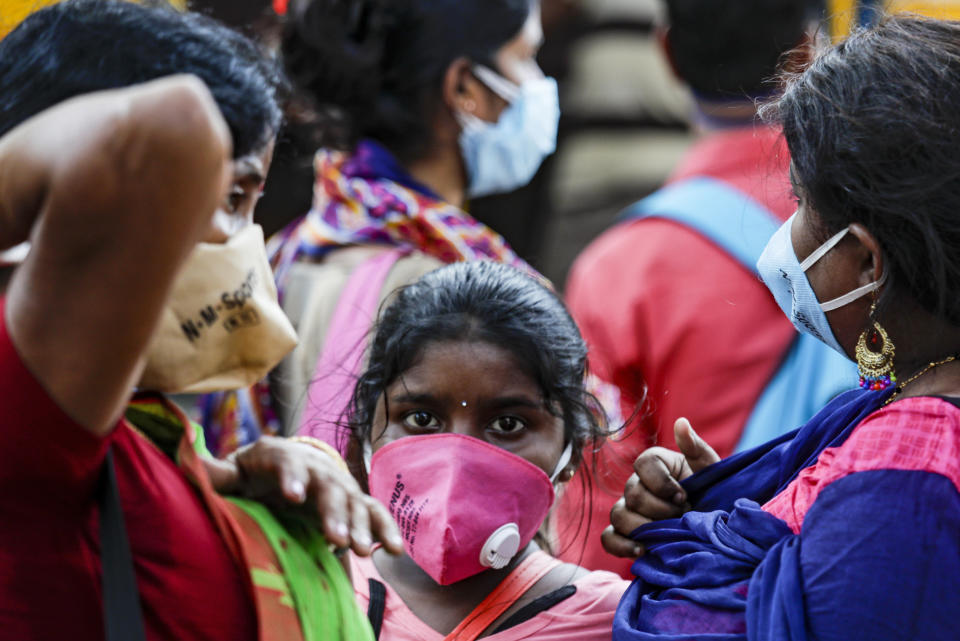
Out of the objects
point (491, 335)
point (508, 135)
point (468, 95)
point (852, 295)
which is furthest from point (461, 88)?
point (852, 295)

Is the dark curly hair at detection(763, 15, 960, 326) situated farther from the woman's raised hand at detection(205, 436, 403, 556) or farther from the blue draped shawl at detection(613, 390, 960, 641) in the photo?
the woman's raised hand at detection(205, 436, 403, 556)

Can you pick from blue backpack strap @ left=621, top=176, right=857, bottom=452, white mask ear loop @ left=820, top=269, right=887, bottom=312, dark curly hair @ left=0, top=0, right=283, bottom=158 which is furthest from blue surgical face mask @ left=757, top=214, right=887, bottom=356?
blue backpack strap @ left=621, top=176, right=857, bottom=452

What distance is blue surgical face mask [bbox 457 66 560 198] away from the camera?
137 inches

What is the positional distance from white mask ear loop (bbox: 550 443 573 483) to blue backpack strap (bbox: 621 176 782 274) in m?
1.23

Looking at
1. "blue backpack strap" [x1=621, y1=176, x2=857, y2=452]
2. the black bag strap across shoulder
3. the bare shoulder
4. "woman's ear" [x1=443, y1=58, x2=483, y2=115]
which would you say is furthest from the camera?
"woman's ear" [x1=443, y1=58, x2=483, y2=115]

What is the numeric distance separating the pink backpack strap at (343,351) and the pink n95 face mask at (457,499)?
378 millimetres

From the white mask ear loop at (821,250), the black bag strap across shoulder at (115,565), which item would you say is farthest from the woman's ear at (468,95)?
the black bag strap across shoulder at (115,565)

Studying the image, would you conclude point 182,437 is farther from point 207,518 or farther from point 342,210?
point 342,210

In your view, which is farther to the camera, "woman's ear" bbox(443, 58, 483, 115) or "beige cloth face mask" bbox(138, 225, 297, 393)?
"woman's ear" bbox(443, 58, 483, 115)

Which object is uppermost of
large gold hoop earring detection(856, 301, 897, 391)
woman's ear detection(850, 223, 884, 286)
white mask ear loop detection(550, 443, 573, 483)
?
woman's ear detection(850, 223, 884, 286)

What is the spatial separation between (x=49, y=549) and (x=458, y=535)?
29.9 inches

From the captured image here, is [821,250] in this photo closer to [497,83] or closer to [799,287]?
[799,287]

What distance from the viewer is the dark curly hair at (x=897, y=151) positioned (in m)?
1.52

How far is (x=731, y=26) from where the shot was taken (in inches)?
138
